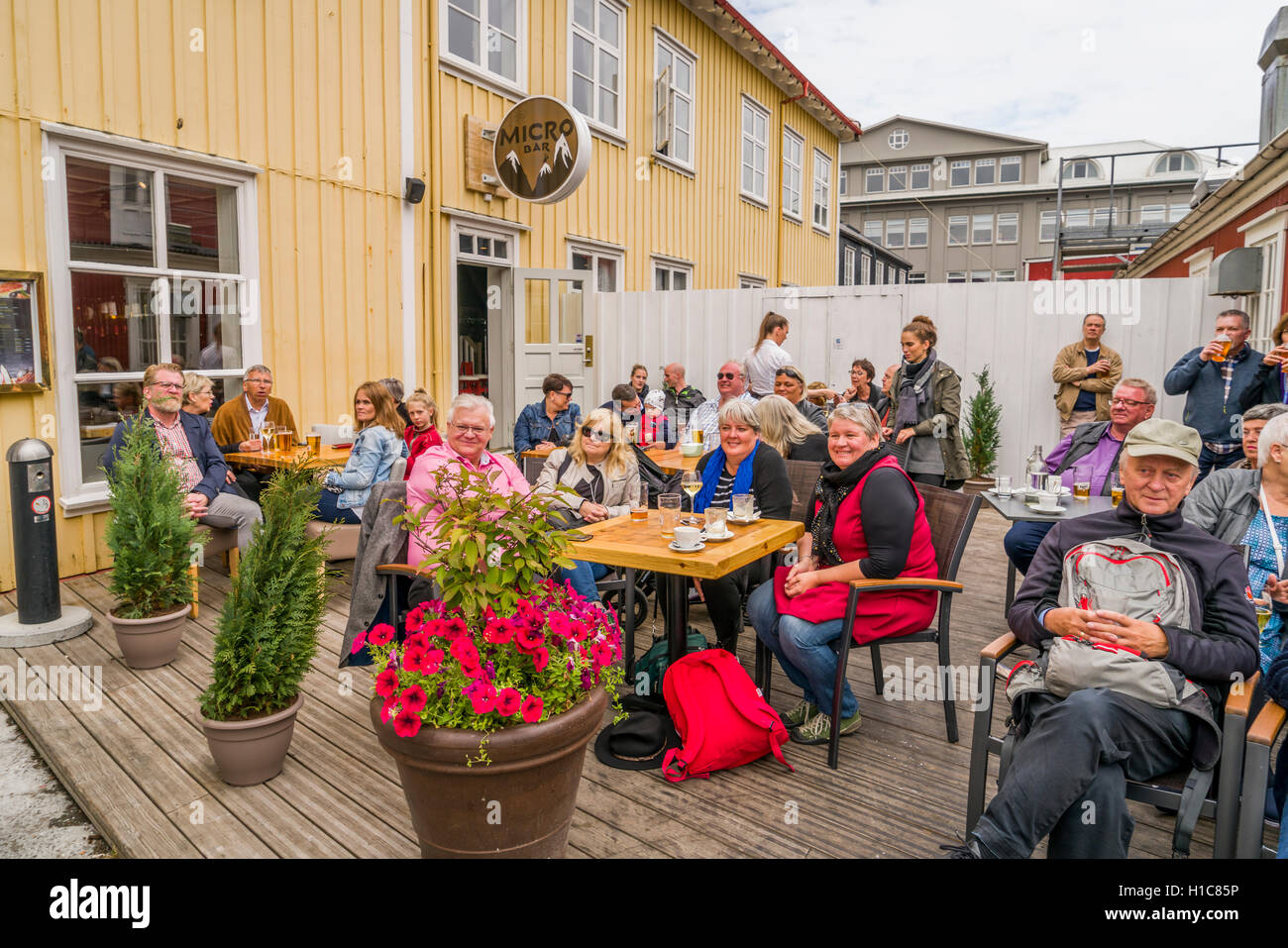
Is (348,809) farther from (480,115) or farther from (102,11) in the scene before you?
(480,115)

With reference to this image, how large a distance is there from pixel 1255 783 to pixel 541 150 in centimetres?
721

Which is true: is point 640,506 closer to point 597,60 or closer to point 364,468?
point 364,468

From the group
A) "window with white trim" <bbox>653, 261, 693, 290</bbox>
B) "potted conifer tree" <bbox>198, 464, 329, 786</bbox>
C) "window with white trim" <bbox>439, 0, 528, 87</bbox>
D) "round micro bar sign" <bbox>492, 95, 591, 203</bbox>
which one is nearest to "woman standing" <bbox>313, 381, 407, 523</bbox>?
"potted conifer tree" <bbox>198, 464, 329, 786</bbox>

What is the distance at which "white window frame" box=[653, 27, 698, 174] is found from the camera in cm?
1094

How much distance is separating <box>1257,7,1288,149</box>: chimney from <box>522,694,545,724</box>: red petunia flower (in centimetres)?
1093

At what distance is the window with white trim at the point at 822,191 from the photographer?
16828mm

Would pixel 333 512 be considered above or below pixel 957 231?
below

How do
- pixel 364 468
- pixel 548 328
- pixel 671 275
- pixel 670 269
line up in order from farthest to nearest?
1. pixel 671 275
2. pixel 670 269
3. pixel 548 328
4. pixel 364 468

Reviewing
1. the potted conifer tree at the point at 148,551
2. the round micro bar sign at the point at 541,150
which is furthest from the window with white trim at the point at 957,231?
the potted conifer tree at the point at 148,551

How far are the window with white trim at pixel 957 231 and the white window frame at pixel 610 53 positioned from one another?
90.1 ft

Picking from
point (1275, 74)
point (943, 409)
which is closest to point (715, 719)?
point (943, 409)

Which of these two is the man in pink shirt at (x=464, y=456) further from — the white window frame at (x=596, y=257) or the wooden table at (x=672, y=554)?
the white window frame at (x=596, y=257)

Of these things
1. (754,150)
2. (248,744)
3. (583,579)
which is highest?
(754,150)

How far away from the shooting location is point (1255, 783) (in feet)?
6.72
